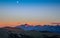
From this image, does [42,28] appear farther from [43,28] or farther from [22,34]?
[22,34]

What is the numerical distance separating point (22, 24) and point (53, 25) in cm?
39

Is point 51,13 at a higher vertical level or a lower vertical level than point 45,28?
higher

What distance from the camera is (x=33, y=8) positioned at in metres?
1.94

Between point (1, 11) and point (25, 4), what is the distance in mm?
320

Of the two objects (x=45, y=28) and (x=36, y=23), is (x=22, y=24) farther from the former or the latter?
(x=45, y=28)

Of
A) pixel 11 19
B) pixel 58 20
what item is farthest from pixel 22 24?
pixel 58 20

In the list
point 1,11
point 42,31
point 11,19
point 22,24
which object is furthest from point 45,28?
point 1,11

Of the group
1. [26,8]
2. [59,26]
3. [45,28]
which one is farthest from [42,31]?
[26,8]

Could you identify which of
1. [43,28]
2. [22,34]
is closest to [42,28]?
[43,28]

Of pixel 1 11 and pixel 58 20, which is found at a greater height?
pixel 1 11

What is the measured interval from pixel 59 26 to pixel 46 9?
10.6 inches

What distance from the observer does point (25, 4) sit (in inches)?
75.9

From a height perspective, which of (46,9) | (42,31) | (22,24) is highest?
(46,9)

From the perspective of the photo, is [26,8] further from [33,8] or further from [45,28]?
[45,28]
